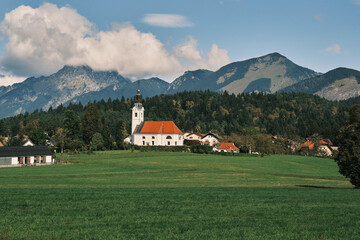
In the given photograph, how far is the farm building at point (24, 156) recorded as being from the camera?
245 feet

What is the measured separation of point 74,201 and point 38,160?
64537mm

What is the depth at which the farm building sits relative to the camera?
74750 millimetres

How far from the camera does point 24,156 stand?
255 feet

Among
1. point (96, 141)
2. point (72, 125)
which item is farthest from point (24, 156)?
point (72, 125)

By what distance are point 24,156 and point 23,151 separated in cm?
161

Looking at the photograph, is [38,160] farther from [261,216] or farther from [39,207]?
[261,216]

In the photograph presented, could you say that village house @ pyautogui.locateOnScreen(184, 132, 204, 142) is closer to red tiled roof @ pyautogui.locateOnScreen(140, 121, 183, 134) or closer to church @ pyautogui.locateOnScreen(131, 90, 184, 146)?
church @ pyautogui.locateOnScreen(131, 90, 184, 146)

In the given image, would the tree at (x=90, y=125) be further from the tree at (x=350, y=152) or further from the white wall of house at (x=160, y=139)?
the tree at (x=350, y=152)

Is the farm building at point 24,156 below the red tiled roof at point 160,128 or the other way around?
below

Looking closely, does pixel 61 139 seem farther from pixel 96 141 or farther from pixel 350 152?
pixel 350 152

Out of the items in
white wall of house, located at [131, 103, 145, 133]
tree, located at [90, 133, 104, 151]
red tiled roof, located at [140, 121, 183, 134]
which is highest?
white wall of house, located at [131, 103, 145, 133]

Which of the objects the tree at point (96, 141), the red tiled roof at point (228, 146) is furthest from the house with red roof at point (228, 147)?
the tree at point (96, 141)

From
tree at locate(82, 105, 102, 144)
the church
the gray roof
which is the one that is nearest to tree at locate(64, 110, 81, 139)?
tree at locate(82, 105, 102, 144)

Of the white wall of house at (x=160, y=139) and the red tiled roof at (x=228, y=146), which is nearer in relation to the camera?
the red tiled roof at (x=228, y=146)
